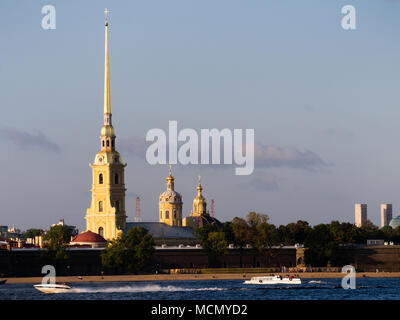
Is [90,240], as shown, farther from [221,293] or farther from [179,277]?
[221,293]

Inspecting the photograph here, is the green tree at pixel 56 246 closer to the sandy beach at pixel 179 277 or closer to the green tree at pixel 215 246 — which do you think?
the sandy beach at pixel 179 277

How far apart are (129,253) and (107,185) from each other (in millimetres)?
24027

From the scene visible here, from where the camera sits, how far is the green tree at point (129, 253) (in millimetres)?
155125

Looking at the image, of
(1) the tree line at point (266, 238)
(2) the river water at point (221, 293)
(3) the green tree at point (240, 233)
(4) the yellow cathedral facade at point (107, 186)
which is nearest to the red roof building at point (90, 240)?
(4) the yellow cathedral facade at point (107, 186)

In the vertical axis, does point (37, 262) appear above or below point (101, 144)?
below

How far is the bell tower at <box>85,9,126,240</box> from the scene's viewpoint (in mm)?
178250

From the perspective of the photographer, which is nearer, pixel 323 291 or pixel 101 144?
pixel 323 291

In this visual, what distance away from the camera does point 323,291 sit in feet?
374

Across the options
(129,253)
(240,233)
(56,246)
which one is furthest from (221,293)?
(240,233)

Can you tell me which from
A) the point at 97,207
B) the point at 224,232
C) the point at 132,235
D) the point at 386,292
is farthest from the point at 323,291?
the point at 97,207
